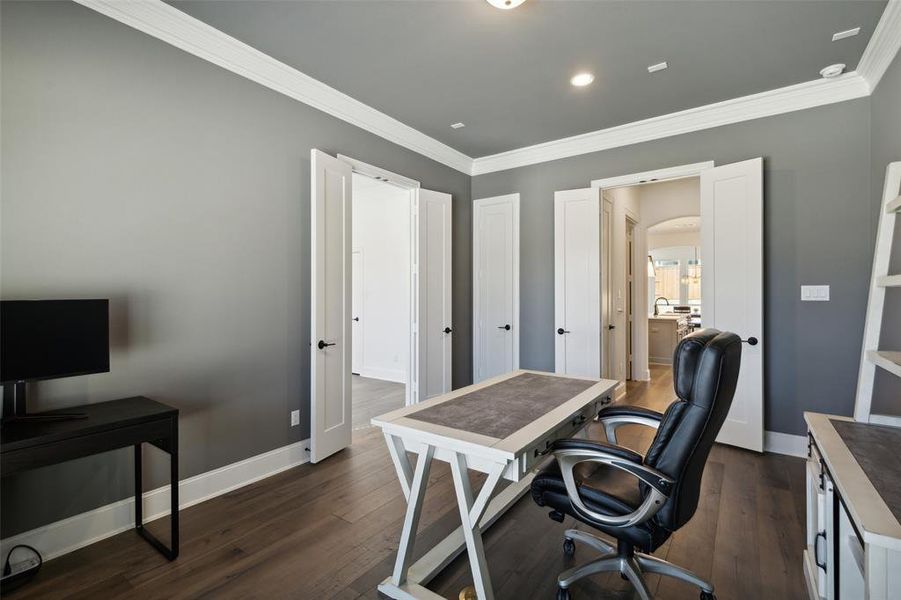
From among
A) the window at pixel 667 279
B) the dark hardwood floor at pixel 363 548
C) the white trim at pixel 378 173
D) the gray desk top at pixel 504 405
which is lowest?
the dark hardwood floor at pixel 363 548

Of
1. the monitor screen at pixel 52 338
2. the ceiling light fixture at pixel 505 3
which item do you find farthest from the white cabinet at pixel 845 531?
the monitor screen at pixel 52 338

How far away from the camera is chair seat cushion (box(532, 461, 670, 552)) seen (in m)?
1.50

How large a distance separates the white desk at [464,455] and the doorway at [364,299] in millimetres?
1419

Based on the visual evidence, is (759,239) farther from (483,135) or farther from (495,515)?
(495,515)

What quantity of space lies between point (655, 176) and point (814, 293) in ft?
5.18

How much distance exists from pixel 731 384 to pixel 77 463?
9.92 ft

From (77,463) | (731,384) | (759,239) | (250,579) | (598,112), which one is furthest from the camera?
(598,112)

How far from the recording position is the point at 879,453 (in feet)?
4.61

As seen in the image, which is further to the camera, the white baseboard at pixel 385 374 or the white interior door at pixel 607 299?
the white baseboard at pixel 385 374

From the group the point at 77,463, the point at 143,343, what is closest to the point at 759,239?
the point at 143,343

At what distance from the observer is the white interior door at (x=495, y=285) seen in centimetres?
475

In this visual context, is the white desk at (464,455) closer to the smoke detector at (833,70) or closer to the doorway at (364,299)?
the doorway at (364,299)

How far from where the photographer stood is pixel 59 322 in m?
1.86

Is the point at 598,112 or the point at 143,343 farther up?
the point at 598,112
